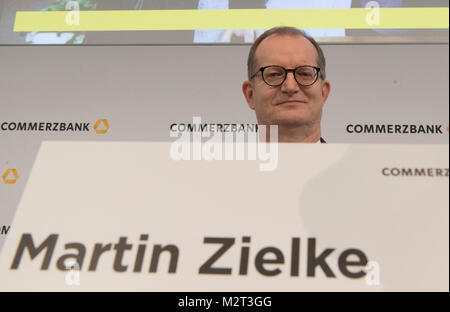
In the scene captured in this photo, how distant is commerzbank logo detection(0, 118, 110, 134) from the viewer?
1838 mm

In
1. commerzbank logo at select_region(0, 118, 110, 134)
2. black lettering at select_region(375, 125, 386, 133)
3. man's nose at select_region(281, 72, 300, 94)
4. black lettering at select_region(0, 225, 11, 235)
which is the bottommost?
man's nose at select_region(281, 72, 300, 94)

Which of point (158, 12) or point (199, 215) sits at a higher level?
point (158, 12)

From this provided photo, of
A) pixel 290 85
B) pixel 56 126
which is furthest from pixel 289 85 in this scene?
pixel 56 126

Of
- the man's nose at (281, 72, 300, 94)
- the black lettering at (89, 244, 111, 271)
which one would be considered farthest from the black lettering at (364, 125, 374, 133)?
the black lettering at (89, 244, 111, 271)

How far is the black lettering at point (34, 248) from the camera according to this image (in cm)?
35

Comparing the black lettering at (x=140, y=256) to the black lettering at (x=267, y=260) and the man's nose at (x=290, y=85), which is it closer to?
the black lettering at (x=267, y=260)

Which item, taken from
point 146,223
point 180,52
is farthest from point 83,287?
point 180,52

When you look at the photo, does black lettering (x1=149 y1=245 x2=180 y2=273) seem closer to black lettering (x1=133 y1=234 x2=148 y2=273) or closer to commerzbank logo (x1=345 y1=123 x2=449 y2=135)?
black lettering (x1=133 y1=234 x2=148 y2=273)

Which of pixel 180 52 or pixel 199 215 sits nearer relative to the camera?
pixel 199 215

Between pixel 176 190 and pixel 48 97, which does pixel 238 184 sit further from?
pixel 48 97

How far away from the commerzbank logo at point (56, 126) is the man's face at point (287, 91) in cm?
103

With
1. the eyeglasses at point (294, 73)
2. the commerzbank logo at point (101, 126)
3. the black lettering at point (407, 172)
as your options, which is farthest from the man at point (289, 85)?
the commerzbank logo at point (101, 126)
